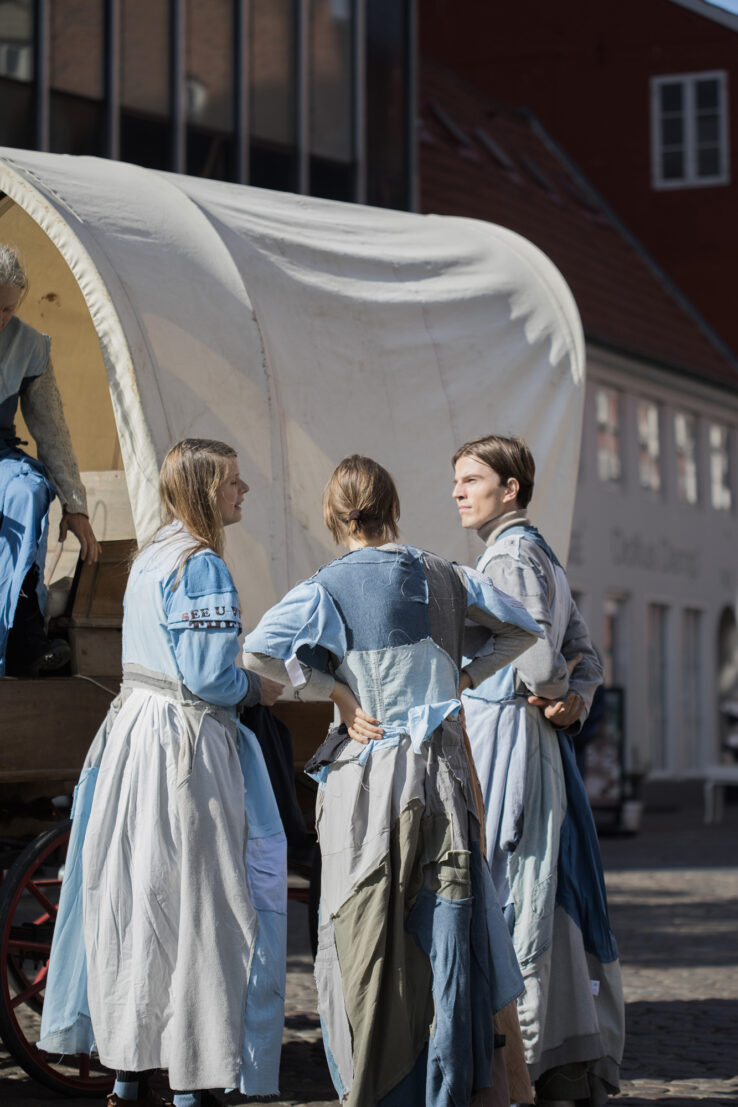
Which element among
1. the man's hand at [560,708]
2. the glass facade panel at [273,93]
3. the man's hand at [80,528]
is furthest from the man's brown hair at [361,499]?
the glass facade panel at [273,93]

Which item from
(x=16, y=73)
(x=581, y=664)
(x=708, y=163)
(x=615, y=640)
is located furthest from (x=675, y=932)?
(x=708, y=163)

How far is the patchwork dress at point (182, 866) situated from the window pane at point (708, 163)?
25601 mm

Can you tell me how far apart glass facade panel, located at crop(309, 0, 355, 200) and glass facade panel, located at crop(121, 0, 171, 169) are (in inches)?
76.9

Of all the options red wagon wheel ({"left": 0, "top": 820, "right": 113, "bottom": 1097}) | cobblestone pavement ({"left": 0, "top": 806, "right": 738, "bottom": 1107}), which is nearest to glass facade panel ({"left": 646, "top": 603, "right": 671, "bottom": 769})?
cobblestone pavement ({"left": 0, "top": 806, "right": 738, "bottom": 1107})

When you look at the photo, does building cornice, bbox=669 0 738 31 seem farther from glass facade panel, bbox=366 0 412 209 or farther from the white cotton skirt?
the white cotton skirt

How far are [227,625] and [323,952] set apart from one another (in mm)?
832

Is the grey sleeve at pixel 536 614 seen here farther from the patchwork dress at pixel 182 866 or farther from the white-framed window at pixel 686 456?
the white-framed window at pixel 686 456

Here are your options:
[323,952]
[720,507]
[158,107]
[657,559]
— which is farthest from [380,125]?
[323,952]

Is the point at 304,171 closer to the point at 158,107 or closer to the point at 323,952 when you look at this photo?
the point at 158,107

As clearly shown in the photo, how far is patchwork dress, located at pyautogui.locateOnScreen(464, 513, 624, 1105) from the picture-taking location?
5.00 m

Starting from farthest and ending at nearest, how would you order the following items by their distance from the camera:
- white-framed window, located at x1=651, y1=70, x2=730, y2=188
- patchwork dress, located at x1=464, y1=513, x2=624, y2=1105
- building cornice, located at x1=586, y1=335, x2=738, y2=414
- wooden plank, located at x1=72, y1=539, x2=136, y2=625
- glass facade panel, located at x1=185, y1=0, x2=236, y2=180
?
white-framed window, located at x1=651, y1=70, x2=730, y2=188, building cornice, located at x1=586, y1=335, x2=738, y2=414, glass facade panel, located at x1=185, y1=0, x2=236, y2=180, wooden plank, located at x1=72, y1=539, x2=136, y2=625, patchwork dress, located at x1=464, y1=513, x2=624, y2=1105

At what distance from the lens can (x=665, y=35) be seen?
28.5 m

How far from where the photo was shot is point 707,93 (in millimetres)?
28703

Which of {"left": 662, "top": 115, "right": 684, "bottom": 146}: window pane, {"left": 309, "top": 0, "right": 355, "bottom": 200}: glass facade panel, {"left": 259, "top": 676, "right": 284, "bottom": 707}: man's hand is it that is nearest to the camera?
{"left": 259, "top": 676, "right": 284, "bottom": 707}: man's hand
